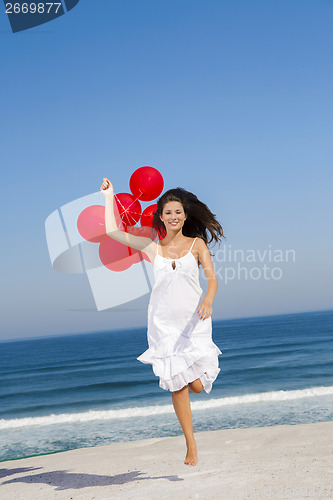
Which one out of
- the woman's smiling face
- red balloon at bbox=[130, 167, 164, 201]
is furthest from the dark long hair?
red balloon at bbox=[130, 167, 164, 201]

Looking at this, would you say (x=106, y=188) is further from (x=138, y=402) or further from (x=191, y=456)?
(x=138, y=402)

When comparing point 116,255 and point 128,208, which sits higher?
point 128,208

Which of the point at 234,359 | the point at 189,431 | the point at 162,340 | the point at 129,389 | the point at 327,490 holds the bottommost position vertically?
the point at 234,359

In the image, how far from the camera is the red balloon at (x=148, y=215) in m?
4.91

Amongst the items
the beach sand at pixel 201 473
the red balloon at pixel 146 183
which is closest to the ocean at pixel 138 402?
the beach sand at pixel 201 473

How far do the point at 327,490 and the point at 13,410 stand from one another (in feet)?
59.5

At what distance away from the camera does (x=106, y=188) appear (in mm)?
4371

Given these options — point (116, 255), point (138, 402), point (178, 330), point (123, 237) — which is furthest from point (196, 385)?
point (138, 402)

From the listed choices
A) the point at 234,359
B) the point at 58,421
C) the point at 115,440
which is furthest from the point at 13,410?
the point at 234,359

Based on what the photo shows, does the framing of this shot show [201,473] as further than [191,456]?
Yes

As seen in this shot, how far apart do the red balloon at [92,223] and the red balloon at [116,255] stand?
0.09 m

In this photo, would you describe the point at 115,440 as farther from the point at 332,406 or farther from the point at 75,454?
the point at 332,406

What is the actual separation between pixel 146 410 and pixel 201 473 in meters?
11.7

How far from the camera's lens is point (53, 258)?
232 inches
